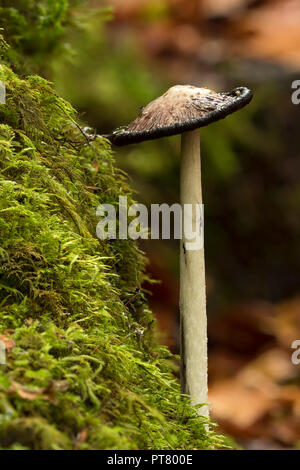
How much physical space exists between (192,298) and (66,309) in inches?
29.0

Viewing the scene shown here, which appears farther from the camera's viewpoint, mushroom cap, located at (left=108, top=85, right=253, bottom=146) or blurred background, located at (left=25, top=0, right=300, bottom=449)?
blurred background, located at (left=25, top=0, right=300, bottom=449)

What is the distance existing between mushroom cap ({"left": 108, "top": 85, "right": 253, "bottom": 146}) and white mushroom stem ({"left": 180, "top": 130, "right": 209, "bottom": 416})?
0.53 feet

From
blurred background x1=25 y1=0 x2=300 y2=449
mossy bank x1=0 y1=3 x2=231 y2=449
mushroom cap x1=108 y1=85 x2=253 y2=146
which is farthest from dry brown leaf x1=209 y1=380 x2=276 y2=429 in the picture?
mushroom cap x1=108 y1=85 x2=253 y2=146

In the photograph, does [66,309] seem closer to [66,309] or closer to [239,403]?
[66,309]

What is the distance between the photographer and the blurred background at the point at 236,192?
6.48m

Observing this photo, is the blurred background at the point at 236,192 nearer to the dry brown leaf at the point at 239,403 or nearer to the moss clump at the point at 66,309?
the dry brown leaf at the point at 239,403

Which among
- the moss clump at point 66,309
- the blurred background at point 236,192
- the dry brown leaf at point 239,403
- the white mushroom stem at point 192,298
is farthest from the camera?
the blurred background at point 236,192

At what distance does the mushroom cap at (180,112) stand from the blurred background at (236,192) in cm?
372

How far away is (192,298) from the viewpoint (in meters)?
2.42

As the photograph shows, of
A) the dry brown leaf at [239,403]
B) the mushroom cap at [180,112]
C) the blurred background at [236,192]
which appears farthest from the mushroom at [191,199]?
the dry brown leaf at [239,403]

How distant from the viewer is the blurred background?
6480 millimetres

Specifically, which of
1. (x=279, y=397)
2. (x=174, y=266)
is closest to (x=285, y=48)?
(x=174, y=266)

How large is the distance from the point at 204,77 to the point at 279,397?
4.71 metres

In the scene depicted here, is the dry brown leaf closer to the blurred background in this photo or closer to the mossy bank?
the blurred background
